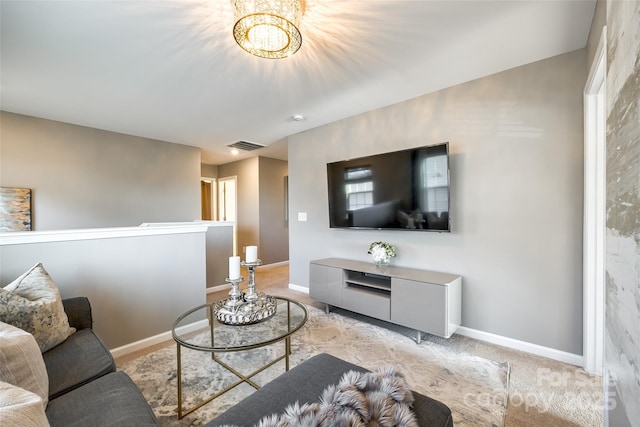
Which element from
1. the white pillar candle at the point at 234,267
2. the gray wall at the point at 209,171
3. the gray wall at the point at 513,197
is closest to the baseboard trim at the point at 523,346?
the gray wall at the point at 513,197

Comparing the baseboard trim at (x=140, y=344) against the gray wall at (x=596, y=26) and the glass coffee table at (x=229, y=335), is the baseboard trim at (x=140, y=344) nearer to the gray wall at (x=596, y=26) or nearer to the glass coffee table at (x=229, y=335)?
the glass coffee table at (x=229, y=335)

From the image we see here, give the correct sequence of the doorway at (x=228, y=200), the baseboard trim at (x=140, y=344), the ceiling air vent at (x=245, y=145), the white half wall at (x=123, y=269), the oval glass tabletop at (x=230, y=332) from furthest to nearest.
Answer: the doorway at (x=228, y=200) < the ceiling air vent at (x=245, y=145) < the baseboard trim at (x=140, y=344) < the white half wall at (x=123, y=269) < the oval glass tabletop at (x=230, y=332)

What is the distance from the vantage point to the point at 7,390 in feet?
2.09

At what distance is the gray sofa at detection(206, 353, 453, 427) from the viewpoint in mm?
936

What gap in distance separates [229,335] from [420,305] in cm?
160

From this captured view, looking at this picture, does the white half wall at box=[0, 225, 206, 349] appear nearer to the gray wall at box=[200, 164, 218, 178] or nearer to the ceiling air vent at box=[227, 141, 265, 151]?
the ceiling air vent at box=[227, 141, 265, 151]

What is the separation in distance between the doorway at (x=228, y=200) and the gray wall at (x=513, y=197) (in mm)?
4122

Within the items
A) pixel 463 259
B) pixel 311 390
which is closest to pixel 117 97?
pixel 311 390

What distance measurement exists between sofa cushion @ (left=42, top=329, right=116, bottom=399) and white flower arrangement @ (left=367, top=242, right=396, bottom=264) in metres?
2.30

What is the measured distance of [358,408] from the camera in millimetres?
863

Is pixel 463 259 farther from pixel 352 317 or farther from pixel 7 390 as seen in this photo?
pixel 7 390

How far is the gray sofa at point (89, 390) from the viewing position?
975 millimetres

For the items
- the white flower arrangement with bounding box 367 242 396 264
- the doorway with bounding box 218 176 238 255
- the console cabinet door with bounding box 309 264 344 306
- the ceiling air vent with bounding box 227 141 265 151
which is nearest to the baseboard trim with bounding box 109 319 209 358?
the console cabinet door with bounding box 309 264 344 306

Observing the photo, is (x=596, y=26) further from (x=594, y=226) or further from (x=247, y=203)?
(x=247, y=203)
